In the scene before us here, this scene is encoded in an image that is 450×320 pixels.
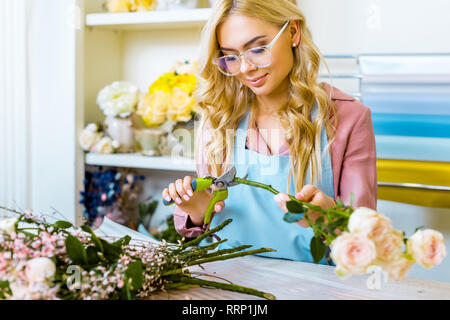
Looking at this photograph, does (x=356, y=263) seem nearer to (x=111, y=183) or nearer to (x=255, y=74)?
(x=255, y=74)

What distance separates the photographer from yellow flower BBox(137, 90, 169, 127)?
6.54ft

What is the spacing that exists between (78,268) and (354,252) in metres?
0.39

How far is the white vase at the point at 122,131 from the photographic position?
2168mm

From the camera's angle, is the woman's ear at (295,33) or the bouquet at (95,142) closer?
the woman's ear at (295,33)

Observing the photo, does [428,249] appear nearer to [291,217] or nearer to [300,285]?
[291,217]

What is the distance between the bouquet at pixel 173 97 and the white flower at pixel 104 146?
0.75 ft

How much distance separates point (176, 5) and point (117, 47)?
1.73 ft

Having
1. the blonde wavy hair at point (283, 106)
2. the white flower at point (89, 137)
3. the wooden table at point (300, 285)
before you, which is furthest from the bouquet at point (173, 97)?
the wooden table at point (300, 285)

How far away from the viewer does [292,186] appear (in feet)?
4.33

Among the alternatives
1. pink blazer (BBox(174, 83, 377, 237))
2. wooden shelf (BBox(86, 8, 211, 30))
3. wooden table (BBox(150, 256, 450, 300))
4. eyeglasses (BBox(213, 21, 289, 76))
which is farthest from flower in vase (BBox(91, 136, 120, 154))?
wooden table (BBox(150, 256, 450, 300))

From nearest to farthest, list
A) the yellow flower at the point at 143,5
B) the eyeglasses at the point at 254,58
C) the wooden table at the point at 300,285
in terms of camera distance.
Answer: the wooden table at the point at 300,285, the eyeglasses at the point at 254,58, the yellow flower at the point at 143,5

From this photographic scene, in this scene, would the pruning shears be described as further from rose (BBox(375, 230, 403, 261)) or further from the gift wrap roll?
the gift wrap roll

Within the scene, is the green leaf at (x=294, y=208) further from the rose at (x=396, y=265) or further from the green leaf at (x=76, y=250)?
the green leaf at (x=76, y=250)

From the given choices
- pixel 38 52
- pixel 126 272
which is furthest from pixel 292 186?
pixel 38 52
